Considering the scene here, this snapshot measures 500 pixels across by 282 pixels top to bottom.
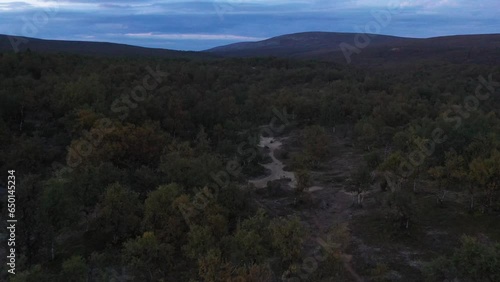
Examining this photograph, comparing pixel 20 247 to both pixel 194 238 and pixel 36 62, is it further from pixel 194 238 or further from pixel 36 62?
pixel 36 62

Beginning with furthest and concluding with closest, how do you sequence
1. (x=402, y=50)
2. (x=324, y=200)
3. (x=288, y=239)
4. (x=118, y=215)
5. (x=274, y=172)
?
1. (x=402, y=50)
2. (x=274, y=172)
3. (x=324, y=200)
4. (x=118, y=215)
5. (x=288, y=239)

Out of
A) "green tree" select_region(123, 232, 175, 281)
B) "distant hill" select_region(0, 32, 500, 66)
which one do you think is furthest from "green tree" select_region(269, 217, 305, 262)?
"distant hill" select_region(0, 32, 500, 66)

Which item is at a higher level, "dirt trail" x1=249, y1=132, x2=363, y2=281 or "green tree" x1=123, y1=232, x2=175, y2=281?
"green tree" x1=123, y1=232, x2=175, y2=281

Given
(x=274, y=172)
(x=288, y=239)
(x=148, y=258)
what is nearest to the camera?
(x=148, y=258)

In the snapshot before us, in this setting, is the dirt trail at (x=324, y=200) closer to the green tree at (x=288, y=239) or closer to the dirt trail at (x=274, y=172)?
the dirt trail at (x=274, y=172)

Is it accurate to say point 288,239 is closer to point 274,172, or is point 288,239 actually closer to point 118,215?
point 118,215

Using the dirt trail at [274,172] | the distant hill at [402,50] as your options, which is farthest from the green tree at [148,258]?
the distant hill at [402,50]

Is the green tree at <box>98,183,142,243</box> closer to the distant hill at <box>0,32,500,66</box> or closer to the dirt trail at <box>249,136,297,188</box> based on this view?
the dirt trail at <box>249,136,297,188</box>

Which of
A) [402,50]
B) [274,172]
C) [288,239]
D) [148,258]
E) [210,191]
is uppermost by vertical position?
[402,50]

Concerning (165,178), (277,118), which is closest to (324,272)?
(165,178)

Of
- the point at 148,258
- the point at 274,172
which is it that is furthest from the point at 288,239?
the point at 274,172
